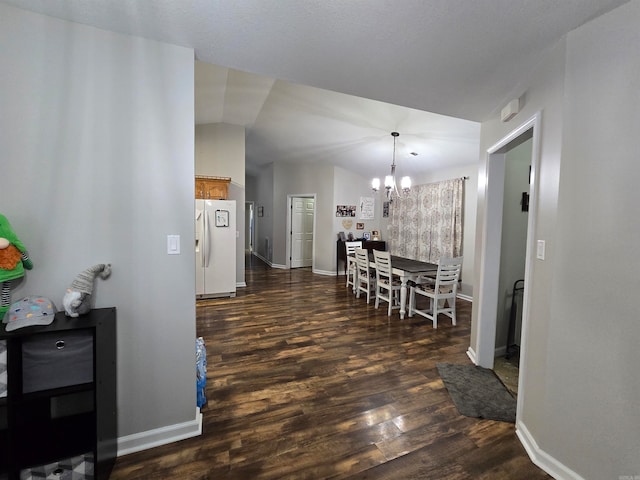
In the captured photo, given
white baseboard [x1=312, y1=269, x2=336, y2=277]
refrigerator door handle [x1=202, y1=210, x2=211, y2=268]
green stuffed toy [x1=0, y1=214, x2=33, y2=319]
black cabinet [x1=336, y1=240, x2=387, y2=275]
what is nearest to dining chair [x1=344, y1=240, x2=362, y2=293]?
black cabinet [x1=336, y1=240, x2=387, y2=275]

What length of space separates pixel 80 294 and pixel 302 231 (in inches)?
257

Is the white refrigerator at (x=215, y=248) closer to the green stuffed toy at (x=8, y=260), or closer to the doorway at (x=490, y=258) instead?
the green stuffed toy at (x=8, y=260)

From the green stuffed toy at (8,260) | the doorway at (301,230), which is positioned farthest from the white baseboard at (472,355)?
the doorway at (301,230)

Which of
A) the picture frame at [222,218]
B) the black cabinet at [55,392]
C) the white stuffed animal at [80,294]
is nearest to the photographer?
the black cabinet at [55,392]

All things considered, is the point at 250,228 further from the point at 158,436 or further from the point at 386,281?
the point at 158,436

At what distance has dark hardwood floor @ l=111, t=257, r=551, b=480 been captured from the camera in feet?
4.86

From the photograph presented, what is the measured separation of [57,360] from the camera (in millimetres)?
1235

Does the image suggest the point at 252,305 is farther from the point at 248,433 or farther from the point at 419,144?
the point at 419,144

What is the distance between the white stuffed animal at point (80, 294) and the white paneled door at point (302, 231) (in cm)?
622

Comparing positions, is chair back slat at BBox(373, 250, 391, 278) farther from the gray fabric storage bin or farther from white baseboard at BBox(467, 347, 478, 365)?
the gray fabric storage bin

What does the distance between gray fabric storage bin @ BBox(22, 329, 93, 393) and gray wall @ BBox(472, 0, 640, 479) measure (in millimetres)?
2408

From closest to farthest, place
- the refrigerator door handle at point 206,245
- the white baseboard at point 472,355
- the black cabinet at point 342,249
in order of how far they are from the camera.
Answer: the white baseboard at point 472,355 → the refrigerator door handle at point 206,245 → the black cabinet at point 342,249

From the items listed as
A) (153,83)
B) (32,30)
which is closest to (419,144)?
(153,83)

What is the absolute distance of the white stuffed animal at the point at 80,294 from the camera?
4.25 feet
